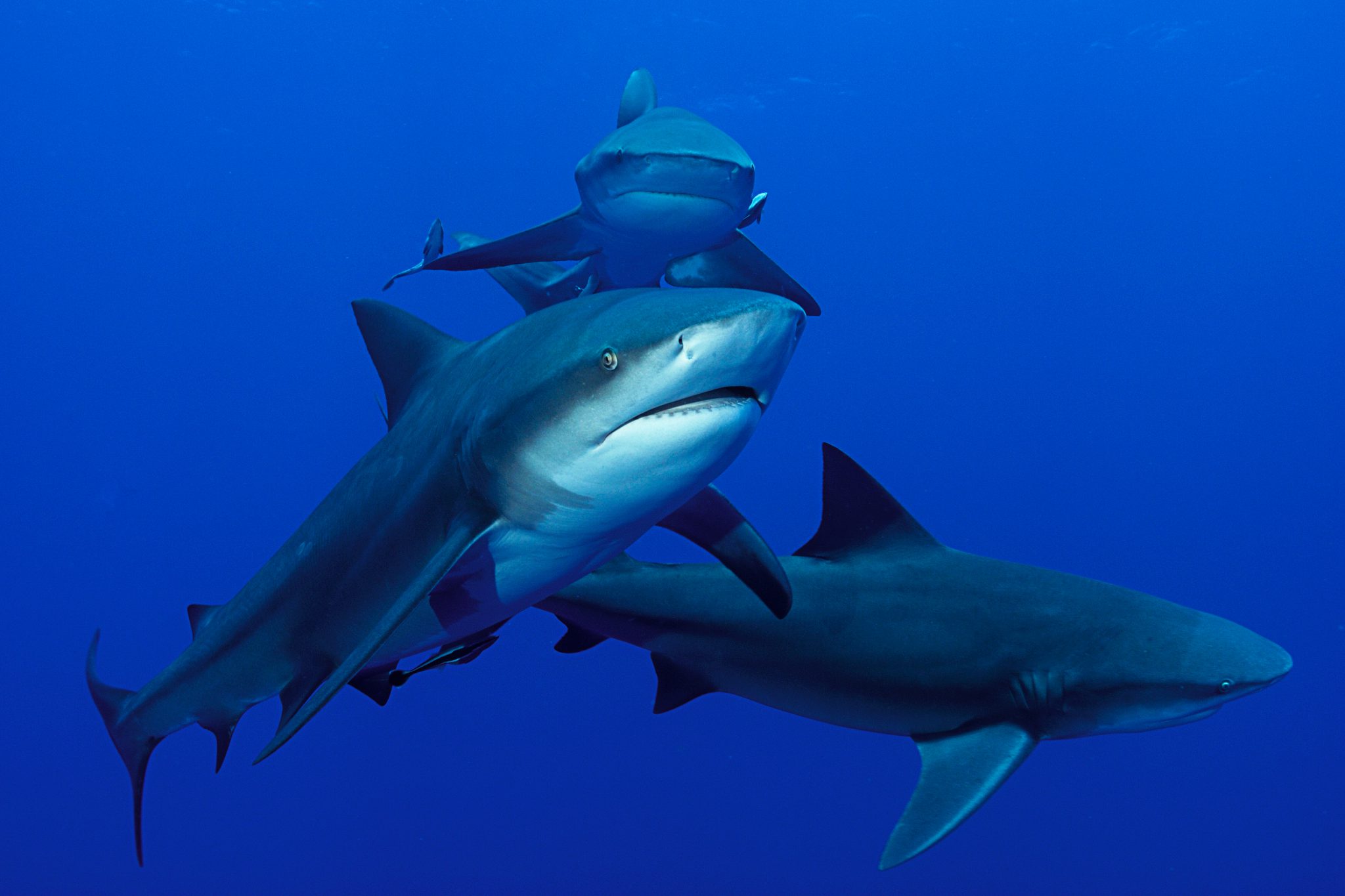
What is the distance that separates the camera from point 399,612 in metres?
1.95

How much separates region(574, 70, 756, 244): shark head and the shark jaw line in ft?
10.5

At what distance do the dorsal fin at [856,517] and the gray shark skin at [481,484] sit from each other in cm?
162

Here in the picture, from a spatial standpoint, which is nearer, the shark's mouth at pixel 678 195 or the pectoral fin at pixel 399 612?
the pectoral fin at pixel 399 612

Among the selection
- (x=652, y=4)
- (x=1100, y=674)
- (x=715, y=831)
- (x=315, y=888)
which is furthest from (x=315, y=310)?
(x=1100, y=674)

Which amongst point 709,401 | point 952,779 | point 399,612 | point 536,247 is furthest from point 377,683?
point 536,247

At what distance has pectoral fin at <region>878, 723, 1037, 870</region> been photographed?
10.0ft

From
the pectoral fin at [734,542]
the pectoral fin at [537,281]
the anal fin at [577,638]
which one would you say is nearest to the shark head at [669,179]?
the pectoral fin at [537,281]

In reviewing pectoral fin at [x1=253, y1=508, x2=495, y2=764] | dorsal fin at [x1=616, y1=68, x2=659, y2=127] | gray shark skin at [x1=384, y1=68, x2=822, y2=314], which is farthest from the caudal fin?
dorsal fin at [x1=616, y1=68, x2=659, y2=127]

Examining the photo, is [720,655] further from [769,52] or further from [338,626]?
[769,52]

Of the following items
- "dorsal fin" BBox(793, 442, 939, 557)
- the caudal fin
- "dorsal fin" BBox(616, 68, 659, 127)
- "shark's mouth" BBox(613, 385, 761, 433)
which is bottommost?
the caudal fin

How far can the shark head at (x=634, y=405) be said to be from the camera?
1622mm

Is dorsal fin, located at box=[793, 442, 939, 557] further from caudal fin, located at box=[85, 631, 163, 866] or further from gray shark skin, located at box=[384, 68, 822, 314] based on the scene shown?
caudal fin, located at box=[85, 631, 163, 866]

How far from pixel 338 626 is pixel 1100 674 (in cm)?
310

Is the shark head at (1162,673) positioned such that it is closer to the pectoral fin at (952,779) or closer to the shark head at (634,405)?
the pectoral fin at (952,779)
